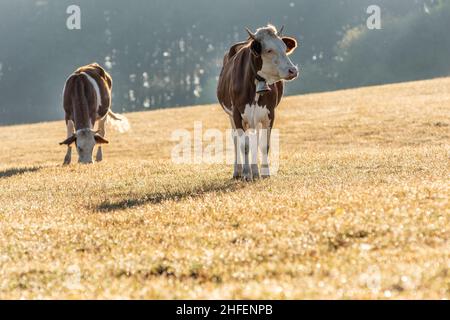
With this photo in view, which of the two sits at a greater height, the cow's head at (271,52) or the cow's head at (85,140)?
the cow's head at (271,52)

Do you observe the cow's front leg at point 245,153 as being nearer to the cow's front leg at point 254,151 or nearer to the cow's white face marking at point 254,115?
the cow's front leg at point 254,151

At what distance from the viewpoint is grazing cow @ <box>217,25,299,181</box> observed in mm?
15516

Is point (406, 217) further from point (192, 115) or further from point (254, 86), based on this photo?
point (192, 115)

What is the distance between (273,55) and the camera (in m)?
15.5

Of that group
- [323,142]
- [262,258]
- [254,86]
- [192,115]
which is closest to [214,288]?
[262,258]

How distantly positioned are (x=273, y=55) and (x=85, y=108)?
33.7 ft

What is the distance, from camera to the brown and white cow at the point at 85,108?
915 inches

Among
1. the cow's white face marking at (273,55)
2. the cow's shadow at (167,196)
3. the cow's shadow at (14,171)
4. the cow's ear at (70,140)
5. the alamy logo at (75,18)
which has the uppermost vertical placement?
the alamy logo at (75,18)

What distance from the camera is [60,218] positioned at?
39.5 feet

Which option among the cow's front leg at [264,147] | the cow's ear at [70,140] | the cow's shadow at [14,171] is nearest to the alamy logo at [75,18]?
the cow's ear at [70,140]

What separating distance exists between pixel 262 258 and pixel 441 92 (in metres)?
46.4

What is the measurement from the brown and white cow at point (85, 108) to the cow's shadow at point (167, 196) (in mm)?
8139

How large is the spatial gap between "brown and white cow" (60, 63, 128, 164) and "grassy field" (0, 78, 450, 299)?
8.92ft

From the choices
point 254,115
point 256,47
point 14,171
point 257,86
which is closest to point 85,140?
point 14,171
